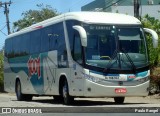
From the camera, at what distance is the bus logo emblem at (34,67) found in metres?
24.5

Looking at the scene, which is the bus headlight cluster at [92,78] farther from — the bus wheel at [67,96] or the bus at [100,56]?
the bus wheel at [67,96]

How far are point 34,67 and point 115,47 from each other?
702 centimetres

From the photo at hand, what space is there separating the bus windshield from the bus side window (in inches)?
15.2

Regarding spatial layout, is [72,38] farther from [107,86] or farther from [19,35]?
[19,35]

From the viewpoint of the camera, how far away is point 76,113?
12227 millimetres

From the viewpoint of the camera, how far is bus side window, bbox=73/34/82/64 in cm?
1908

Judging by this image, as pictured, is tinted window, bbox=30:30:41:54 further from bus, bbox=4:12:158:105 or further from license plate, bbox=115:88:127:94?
license plate, bbox=115:88:127:94

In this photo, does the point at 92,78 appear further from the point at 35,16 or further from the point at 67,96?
the point at 35,16

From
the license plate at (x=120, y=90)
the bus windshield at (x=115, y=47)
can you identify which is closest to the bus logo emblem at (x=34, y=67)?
the bus windshield at (x=115, y=47)

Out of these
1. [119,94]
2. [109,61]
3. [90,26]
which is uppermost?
[90,26]

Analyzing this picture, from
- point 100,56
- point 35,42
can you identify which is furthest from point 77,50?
point 35,42

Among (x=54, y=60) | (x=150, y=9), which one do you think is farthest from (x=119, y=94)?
(x=150, y=9)

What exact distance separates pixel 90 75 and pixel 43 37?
5494mm

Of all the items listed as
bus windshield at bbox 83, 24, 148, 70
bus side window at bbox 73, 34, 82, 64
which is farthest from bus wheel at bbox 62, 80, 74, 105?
bus windshield at bbox 83, 24, 148, 70
